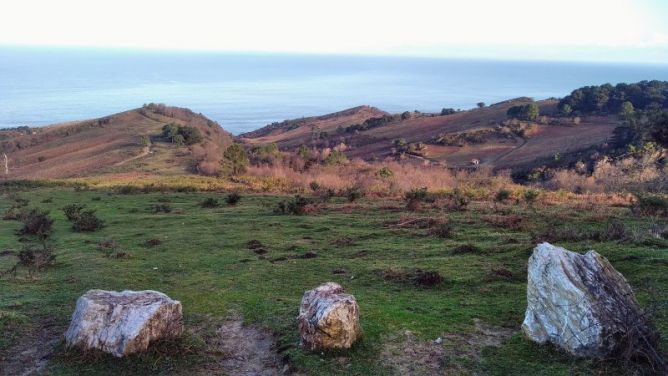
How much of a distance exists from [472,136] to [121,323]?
79.4 m

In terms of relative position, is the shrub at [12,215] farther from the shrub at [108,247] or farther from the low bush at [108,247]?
the shrub at [108,247]

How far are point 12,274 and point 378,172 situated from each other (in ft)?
126

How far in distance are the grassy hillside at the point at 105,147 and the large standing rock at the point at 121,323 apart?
4748 centimetres

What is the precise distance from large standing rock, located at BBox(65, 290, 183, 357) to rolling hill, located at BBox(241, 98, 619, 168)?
6246cm

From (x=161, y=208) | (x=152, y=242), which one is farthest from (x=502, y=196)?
(x=152, y=242)

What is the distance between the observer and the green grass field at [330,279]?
9328 millimetres

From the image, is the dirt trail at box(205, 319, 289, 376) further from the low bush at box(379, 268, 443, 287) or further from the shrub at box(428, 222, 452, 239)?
the shrub at box(428, 222, 452, 239)

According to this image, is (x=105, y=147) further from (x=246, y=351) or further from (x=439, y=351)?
(x=439, y=351)

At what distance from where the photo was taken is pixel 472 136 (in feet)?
276

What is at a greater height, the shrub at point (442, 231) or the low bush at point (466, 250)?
the low bush at point (466, 250)

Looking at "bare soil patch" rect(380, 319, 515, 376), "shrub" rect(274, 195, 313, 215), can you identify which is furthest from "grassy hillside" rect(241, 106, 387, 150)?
"bare soil patch" rect(380, 319, 515, 376)

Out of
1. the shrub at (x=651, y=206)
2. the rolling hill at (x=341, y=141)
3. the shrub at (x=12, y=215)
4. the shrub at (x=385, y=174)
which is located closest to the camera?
the shrub at (x=651, y=206)

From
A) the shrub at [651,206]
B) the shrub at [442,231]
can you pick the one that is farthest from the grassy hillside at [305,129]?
the shrub at [442,231]

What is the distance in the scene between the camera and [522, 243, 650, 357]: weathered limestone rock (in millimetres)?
8469
